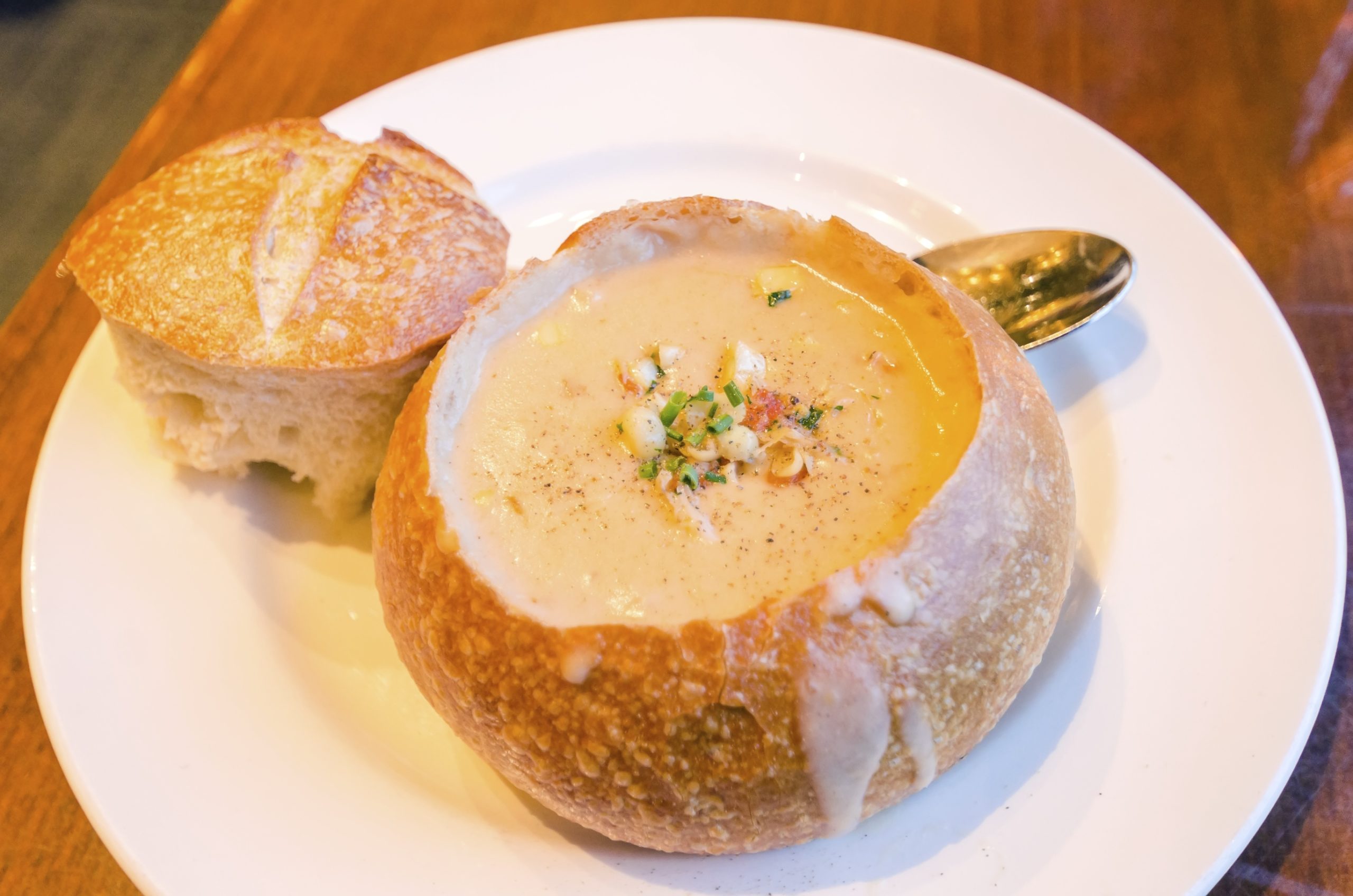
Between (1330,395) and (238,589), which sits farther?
(1330,395)

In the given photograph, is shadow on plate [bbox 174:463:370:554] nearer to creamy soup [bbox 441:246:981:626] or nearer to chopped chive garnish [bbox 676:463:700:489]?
creamy soup [bbox 441:246:981:626]

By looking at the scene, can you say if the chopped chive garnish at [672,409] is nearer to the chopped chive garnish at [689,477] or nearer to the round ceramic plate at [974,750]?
the chopped chive garnish at [689,477]

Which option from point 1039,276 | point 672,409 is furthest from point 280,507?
point 1039,276

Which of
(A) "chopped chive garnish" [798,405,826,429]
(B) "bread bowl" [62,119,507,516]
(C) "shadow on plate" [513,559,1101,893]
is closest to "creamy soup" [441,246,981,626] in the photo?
(A) "chopped chive garnish" [798,405,826,429]

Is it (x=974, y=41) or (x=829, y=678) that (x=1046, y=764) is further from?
(x=974, y=41)

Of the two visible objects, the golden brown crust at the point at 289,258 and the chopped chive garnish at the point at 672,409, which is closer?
the chopped chive garnish at the point at 672,409

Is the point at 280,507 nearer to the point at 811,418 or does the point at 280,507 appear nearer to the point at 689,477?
the point at 689,477

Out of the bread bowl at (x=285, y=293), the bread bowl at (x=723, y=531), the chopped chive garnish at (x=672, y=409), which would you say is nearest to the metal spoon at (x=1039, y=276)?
the bread bowl at (x=723, y=531)

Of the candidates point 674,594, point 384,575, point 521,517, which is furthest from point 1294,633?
point 384,575
